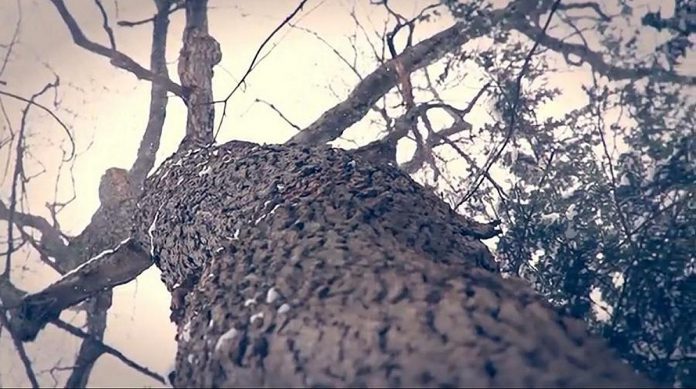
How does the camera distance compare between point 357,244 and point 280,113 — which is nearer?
point 357,244

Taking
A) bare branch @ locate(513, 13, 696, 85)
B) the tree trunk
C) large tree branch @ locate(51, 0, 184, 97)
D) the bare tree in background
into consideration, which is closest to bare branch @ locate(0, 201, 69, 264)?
the bare tree in background

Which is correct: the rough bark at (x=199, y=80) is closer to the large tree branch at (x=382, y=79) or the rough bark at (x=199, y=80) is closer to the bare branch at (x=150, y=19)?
the large tree branch at (x=382, y=79)

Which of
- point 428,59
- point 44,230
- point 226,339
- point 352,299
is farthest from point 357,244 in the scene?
point 44,230

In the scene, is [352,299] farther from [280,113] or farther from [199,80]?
[280,113]

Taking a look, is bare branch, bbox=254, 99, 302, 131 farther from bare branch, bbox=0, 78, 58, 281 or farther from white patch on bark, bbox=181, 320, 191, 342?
white patch on bark, bbox=181, 320, 191, 342

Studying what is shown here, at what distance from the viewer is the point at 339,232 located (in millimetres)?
1126

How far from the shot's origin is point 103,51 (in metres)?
2.96

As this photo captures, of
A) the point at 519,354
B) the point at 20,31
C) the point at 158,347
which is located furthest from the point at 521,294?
the point at 20,31

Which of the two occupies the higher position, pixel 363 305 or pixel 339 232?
pixel 339 232

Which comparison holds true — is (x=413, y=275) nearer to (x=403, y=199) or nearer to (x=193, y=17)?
(x=403, y=199)

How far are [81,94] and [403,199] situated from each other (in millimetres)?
2055

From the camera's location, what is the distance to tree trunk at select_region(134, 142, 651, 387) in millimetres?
860

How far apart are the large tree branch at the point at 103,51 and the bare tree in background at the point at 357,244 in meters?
0.20

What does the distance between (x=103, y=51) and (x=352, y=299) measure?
2.38 m
